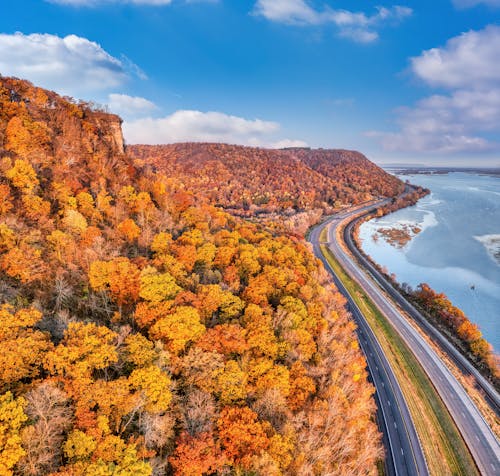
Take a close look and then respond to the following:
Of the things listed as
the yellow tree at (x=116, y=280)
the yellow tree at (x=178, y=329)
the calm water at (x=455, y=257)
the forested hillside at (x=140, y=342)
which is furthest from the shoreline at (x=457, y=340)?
the yellow tree at (x=116, y=280)

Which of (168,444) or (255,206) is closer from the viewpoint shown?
(168,444)

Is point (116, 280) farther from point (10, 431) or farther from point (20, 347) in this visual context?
point (10, 431)

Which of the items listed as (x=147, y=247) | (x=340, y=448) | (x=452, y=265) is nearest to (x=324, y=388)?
(x=340, y=448)

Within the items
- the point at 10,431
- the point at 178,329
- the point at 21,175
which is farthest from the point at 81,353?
the point at 21,175

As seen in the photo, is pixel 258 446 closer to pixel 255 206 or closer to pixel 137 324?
pixel 137 324

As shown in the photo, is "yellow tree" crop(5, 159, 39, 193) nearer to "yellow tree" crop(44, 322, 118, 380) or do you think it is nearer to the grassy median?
"yellow tree" crop(44, 322, 118, 380)

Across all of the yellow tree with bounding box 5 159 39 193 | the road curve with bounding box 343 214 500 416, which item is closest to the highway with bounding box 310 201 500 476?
the road curve with bounding box 343 214 500 416
